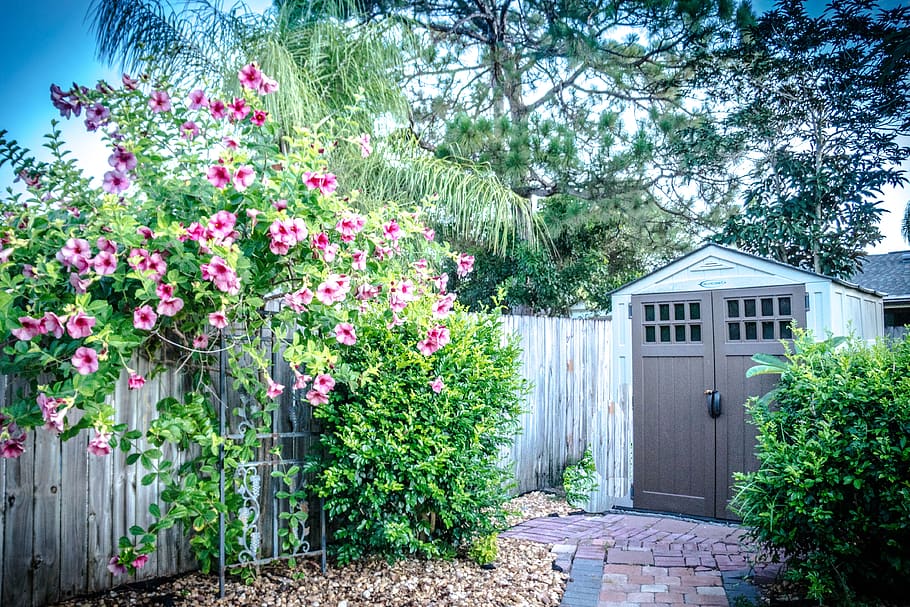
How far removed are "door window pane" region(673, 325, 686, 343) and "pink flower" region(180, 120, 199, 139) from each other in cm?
401

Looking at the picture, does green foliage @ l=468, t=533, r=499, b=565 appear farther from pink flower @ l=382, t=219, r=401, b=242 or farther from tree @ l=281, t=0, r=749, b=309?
tree @ l=281, t=0, r=749, b=309

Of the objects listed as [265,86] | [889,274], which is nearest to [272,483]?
[265,86]

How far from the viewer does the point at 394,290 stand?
116 inches

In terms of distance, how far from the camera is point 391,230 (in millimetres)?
2967

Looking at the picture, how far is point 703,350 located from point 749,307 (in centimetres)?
48

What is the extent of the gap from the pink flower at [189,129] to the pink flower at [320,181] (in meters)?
0.61

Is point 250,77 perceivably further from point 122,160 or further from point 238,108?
point 122,160

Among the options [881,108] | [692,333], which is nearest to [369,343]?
[692,333]

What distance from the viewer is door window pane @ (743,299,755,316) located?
4.95m

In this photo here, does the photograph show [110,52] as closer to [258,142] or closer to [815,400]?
[258,142]

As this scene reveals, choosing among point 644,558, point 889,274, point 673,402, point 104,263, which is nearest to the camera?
point 104,263

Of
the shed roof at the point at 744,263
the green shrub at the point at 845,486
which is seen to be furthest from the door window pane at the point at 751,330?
the green shrub at the point at 845,486

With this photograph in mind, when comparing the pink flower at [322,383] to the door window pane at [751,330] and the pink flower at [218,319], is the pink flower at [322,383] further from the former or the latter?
the door window pane at [751,330]

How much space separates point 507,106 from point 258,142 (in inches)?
350
